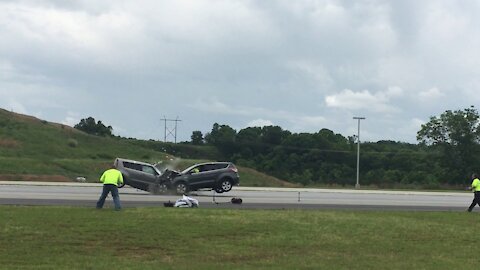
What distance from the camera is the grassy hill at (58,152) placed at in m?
67.5

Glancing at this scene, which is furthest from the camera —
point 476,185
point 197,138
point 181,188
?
point 197,138

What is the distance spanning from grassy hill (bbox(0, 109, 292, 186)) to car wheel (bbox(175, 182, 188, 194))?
32.2 meters

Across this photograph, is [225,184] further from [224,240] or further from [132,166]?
[224,240]

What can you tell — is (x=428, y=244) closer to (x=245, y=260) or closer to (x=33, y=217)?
(x=245, y=260)

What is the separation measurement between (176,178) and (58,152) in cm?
5606

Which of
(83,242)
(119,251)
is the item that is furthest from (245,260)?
(83,242)

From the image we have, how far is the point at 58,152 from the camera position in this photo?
8312cm

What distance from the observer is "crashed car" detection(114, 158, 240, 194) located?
3092 centimetres

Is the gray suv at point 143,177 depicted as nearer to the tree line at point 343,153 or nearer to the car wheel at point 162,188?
the car wheel at point 162,188

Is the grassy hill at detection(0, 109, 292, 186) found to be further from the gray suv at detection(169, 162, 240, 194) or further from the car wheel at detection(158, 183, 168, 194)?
the car wheel at detection(158, 183, 168, 194)

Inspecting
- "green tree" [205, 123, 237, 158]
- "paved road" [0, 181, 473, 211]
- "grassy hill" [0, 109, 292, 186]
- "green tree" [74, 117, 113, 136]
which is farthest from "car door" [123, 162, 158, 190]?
"green tree" [74, 117, 113, 136]

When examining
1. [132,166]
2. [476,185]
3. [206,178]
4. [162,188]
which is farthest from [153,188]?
[476,185]

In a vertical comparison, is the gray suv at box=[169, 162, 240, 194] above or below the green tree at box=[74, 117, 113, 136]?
below

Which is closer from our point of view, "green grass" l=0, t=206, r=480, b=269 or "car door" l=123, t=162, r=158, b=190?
"green grass" l=0, t=206, r=480, b=269
